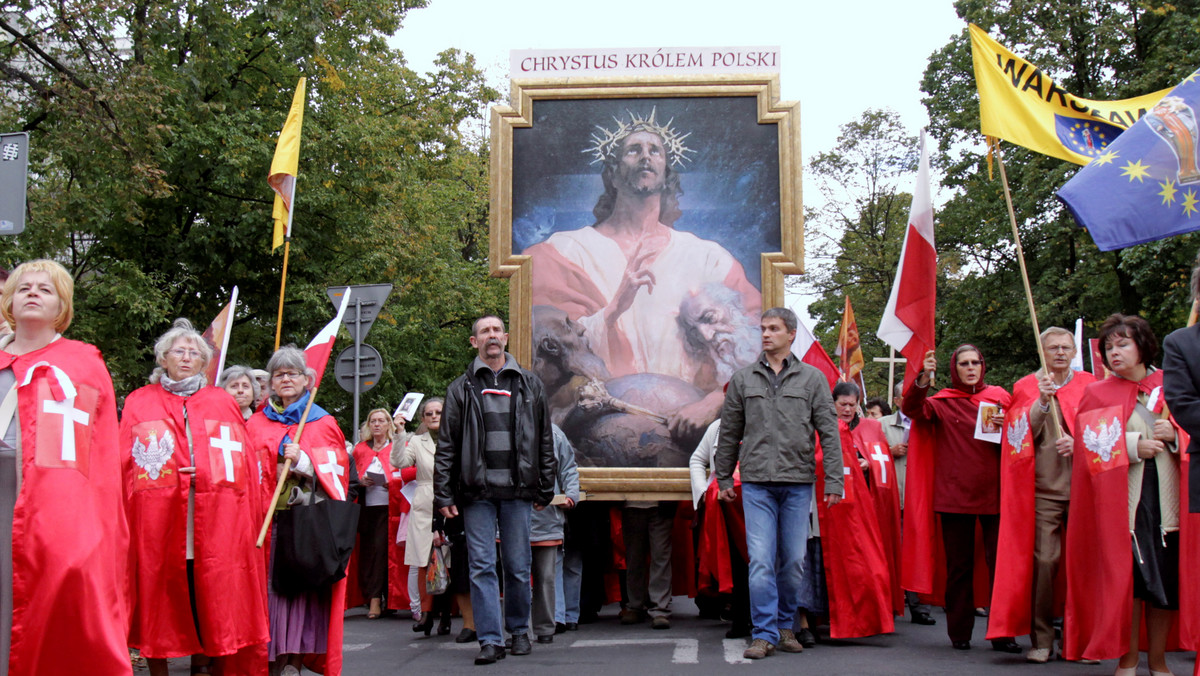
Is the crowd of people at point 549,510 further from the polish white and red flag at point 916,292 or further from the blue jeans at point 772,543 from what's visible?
the polish white and red flag at point 916,292

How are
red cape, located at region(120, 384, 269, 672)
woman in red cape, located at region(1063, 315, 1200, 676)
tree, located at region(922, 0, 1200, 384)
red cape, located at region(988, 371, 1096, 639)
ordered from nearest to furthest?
red cape, located at region(120, 384, 269, 672) → woman in red cape, located at region(1063, 315, 1200, 676) → red cape, located at region(988, 371, 1096, 639) → tree, located at region(922, 0, 1200, 384)

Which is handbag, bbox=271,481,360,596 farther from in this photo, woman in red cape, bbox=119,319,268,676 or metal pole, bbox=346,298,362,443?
metal pole, bbox=346,298,362,443

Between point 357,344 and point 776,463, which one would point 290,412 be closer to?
point 776,463

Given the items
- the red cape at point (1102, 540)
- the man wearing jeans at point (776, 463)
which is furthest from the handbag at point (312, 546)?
the red cape at point (1102, 540)

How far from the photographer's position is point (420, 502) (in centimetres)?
1088

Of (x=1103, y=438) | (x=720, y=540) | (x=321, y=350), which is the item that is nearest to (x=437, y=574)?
(x=720, y=540)

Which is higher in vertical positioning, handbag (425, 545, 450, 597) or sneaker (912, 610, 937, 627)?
handbag (425, 545, 450, 597)

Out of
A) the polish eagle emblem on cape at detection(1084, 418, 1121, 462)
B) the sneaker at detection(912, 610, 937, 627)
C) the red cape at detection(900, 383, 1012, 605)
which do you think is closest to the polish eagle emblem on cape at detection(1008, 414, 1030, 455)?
the red cape at detection(900, 383, 1012, 605)

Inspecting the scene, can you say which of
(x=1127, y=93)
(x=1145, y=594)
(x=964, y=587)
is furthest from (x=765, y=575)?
(x=1127, y=93)

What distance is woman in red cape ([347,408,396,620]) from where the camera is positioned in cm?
1229

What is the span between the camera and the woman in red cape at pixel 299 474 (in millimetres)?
6875

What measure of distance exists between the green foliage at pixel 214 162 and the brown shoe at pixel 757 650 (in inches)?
476

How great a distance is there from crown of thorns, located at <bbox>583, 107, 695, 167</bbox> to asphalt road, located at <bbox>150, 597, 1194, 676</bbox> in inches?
156

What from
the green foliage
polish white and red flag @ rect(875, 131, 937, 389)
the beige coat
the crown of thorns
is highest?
the green foliage
